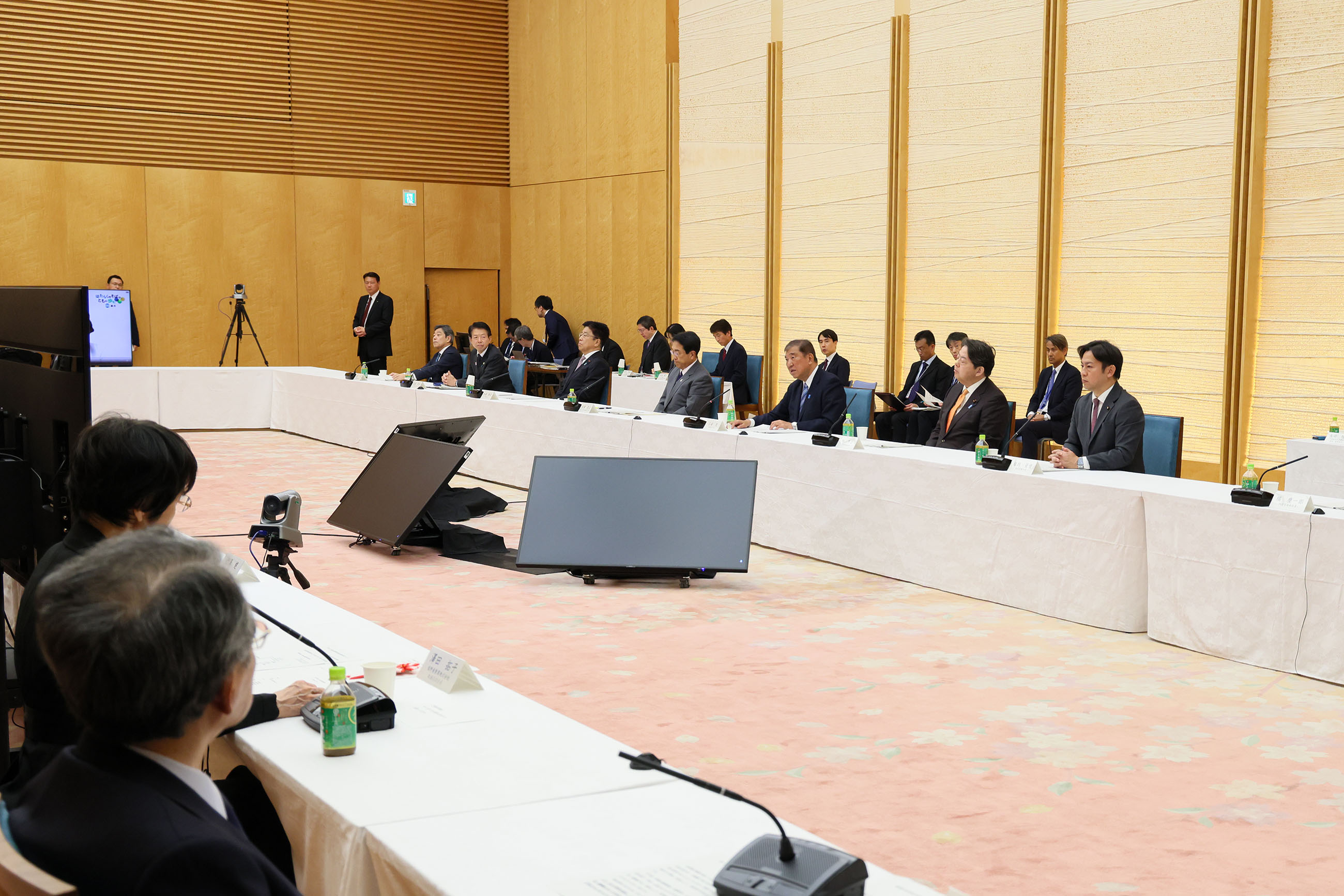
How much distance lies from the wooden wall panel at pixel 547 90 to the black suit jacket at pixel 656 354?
11.3 feet

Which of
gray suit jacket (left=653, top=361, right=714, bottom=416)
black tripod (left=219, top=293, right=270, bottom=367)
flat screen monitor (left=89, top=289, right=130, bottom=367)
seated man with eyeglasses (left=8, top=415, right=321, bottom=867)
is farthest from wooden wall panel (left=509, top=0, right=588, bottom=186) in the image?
seated man with eyeglasses (left=8, top=415, right=321, bottom=867)

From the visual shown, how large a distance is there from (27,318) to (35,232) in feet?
40.1

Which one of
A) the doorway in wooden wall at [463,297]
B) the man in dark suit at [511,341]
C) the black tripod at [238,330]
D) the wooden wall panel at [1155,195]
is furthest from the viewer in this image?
the doorway in wooden wall at [463,297]

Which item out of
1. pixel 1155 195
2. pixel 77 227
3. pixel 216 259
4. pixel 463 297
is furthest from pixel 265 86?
pixel 1155 195

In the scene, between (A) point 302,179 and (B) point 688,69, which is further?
(A) point 302,179

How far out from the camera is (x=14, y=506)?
11.7ft

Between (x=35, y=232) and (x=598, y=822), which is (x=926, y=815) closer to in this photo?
(x=598, y=822)

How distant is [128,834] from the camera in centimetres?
140

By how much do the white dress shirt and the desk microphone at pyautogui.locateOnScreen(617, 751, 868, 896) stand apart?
2.11ft

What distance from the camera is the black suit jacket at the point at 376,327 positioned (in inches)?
585

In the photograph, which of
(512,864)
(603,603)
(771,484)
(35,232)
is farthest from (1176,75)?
(35,232)

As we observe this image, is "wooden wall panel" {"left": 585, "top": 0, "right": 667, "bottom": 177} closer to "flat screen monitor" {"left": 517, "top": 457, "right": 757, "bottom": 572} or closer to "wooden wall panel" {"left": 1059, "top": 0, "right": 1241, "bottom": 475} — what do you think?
"wooden wall panel" {"left": 1059, "top": 0, "right": 1241, "bottom": 475}

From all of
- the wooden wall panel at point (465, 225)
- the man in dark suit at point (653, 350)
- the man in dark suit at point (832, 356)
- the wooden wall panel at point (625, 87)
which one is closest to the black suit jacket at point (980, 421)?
the man in dark suit at point (832, 356)

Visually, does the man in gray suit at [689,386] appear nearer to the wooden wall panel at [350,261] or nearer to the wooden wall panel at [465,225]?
the wooden wall panel at [350,261]
